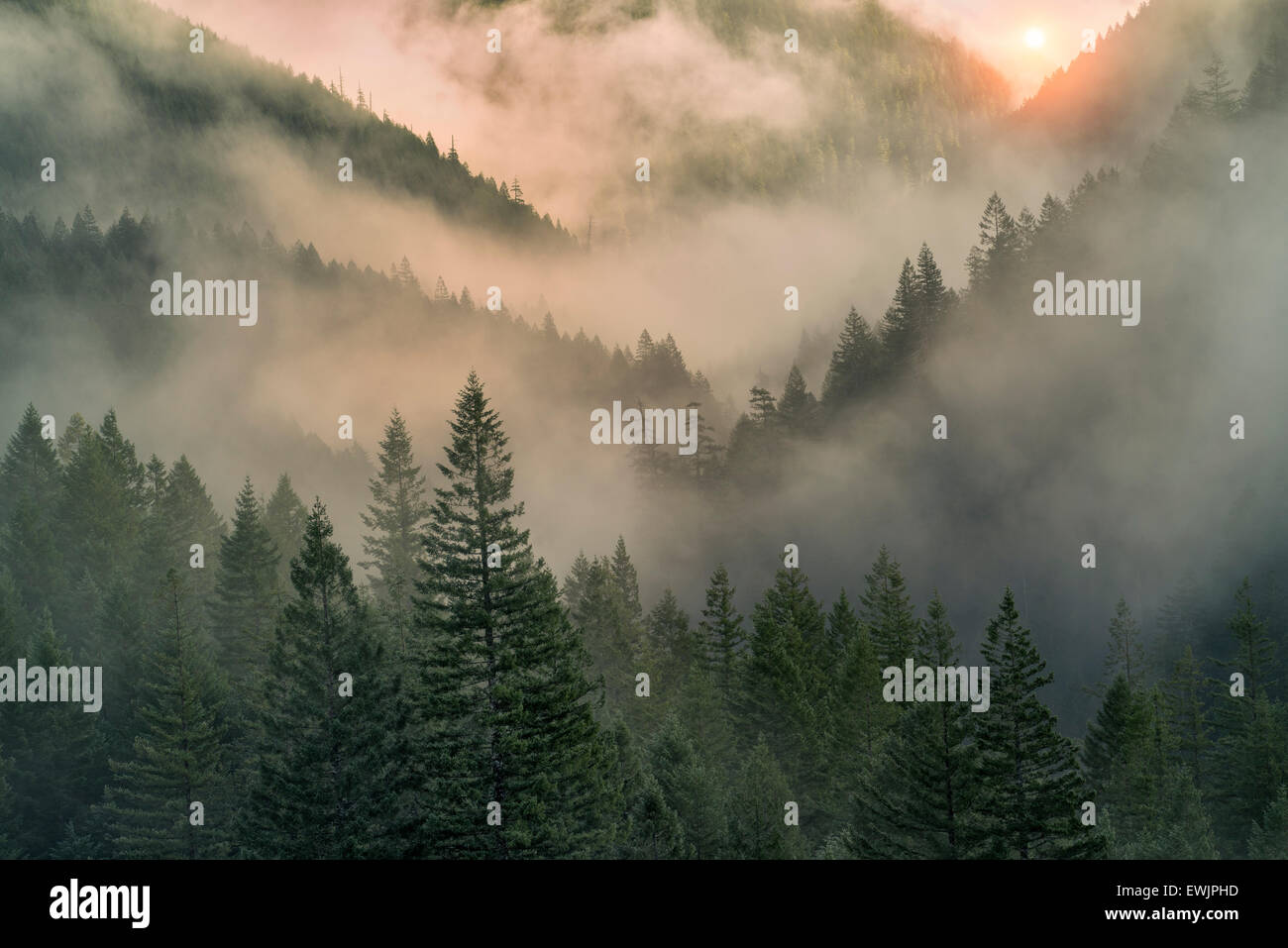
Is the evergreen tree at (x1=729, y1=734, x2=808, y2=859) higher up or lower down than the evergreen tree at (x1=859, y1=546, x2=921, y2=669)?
lower down

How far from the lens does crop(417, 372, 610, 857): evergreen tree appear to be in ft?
100

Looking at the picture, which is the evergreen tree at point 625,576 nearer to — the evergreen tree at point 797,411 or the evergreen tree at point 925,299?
the evergreen tree at point 797,411

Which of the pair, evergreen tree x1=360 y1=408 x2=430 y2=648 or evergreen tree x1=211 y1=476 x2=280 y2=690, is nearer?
evergreen tree x1=211 y1=476 x2=280 y2=690

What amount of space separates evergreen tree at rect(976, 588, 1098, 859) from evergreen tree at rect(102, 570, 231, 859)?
29.7 meters

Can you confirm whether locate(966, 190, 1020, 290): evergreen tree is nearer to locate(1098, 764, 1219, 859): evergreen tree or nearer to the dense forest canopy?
A: the dense forest canopy

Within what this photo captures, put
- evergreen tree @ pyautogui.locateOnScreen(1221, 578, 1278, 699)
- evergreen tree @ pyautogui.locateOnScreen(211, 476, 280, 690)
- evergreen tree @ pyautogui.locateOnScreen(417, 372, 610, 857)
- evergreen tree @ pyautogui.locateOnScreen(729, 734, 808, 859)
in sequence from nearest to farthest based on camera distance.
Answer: evergreen tree @ pyautogui.locateOnScreen(417, 372, 610, 857) → evergreen tree @ pyautogui.locateOnScreen(729, 734, 808, 859) → evergreen tree @ pyautogui.locateOnScreen(211, 476, 280, 690) → evergreen tree @ pyautogui.locateOnScreen(1221, 578, 1278, 699)

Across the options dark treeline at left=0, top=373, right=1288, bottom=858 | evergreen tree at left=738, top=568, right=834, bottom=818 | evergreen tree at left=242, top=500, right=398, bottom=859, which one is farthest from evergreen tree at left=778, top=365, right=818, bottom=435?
evergreen tree at left=242, top=500, right=398, bottom=859

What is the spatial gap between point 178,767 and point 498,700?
61.3 feet

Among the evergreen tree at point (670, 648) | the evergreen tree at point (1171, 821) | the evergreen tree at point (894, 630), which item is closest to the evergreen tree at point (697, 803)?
the evergreen tree at point (1171, 821)

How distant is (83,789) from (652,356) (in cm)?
11800

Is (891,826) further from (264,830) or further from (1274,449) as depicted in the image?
(1274,449)

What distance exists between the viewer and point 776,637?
53.8 meters

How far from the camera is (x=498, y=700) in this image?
31.1 meters
